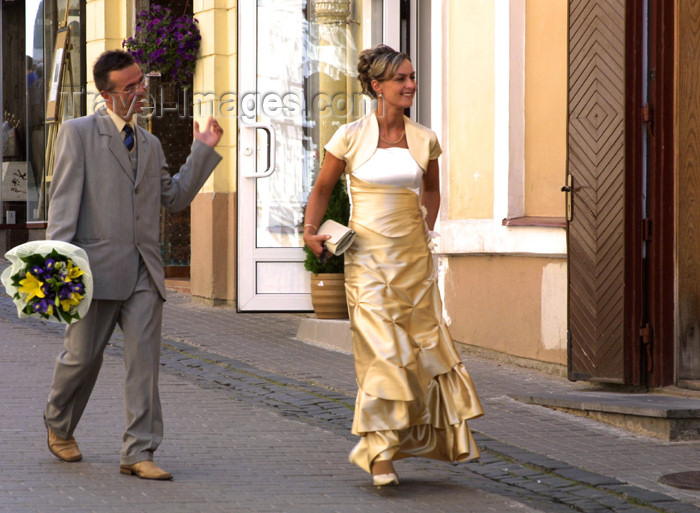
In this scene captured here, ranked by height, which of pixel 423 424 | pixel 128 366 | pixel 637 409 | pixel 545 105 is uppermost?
pixel 545 105

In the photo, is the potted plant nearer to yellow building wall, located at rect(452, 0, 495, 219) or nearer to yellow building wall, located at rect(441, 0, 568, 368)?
yellow building wall, located at rect(441, 0, 568, 368)

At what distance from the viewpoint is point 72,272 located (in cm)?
582

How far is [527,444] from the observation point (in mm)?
6996

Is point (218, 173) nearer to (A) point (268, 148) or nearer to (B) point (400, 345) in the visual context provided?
(A) point (268, 148)

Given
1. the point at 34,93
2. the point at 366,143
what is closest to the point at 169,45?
the point at 34,93

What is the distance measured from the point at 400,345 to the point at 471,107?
4.76m

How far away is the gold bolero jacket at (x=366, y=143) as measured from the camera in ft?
20.1

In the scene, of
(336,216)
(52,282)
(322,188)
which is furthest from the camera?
(336,216)

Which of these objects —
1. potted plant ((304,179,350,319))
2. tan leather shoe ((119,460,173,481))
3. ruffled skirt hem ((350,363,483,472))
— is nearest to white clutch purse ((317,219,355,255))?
ruffled skirt hem ((350,363,483,472))

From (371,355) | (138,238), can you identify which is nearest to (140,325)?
(138,238)

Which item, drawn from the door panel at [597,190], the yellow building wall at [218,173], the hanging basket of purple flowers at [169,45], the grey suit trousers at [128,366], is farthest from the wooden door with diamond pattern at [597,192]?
the hanging basket of purple flowers at [169,45]

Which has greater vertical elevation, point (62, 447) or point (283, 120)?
point (283, 120)

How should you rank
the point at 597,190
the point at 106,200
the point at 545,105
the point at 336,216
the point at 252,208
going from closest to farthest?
the point at 106,200
the point at 597,190
the point at 545,105
the point at 336,216
the point at 252,208

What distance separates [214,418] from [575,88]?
10.4 feet
